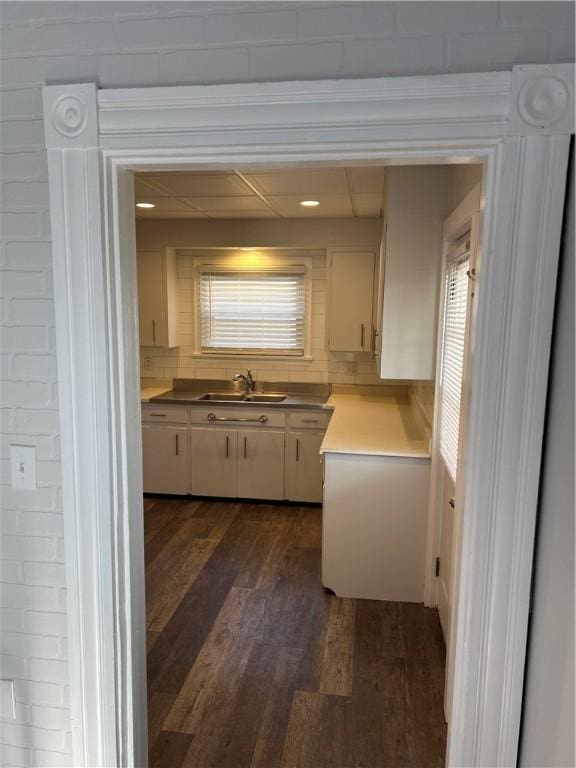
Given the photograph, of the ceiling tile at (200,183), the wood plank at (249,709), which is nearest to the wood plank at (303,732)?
the wood plank at (249,709)

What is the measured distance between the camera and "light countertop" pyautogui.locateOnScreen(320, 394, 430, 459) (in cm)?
278

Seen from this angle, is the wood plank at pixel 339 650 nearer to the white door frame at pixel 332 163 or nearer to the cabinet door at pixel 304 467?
the white door frame at pixel 332 163

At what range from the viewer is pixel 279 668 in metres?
2.30

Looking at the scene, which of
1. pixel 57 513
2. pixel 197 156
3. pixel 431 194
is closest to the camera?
pixel 197 156

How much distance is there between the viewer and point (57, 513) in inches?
52.6

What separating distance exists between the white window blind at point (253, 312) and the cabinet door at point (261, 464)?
0.92 metres

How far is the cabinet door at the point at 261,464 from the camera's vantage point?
13.7ft

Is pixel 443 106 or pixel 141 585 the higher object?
pixel 443 106

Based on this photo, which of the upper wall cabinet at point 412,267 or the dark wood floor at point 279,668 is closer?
the dark wood floor at point 279,668

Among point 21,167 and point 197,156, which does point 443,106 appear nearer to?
point 197,156

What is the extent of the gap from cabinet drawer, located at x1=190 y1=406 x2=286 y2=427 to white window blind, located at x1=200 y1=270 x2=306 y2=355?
78 centimetres

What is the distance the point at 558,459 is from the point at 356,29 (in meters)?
1.01

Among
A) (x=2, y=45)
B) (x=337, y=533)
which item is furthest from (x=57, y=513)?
(x=337, y=533)

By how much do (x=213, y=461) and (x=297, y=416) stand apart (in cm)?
83
